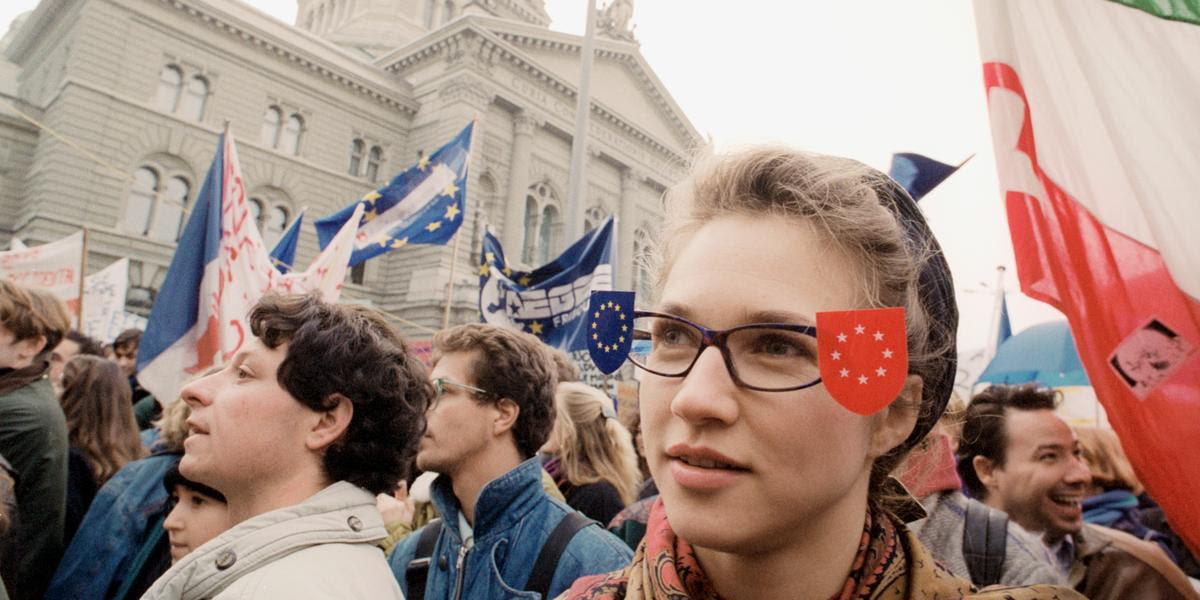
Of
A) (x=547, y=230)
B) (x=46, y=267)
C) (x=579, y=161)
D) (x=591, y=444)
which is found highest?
(x=547, y=230)

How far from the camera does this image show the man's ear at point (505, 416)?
2682 millimetres

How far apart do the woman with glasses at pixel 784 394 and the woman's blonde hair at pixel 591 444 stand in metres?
2.58

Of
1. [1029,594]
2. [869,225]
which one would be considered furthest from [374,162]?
[1029,594]

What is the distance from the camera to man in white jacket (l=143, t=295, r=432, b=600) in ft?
5.54

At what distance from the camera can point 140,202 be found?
71.1 ft

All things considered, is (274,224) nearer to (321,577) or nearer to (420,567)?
(420,567)

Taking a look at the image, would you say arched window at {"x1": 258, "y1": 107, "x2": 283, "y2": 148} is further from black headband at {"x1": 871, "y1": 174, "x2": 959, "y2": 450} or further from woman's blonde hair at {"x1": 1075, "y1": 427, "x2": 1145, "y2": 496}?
black headband at {"x1": 871, "y1": 174, "x2": 959, "y2": 450}

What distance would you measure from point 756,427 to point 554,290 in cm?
594

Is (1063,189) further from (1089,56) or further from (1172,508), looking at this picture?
(1172,508)

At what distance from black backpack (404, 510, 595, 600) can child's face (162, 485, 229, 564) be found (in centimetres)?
67

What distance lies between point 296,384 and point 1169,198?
2.18 m

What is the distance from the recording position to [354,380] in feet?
6.95

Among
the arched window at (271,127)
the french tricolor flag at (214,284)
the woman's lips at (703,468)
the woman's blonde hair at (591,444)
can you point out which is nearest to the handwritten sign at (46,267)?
the french tricolor flag at (214,284)

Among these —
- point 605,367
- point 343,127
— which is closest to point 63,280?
point 605,367
